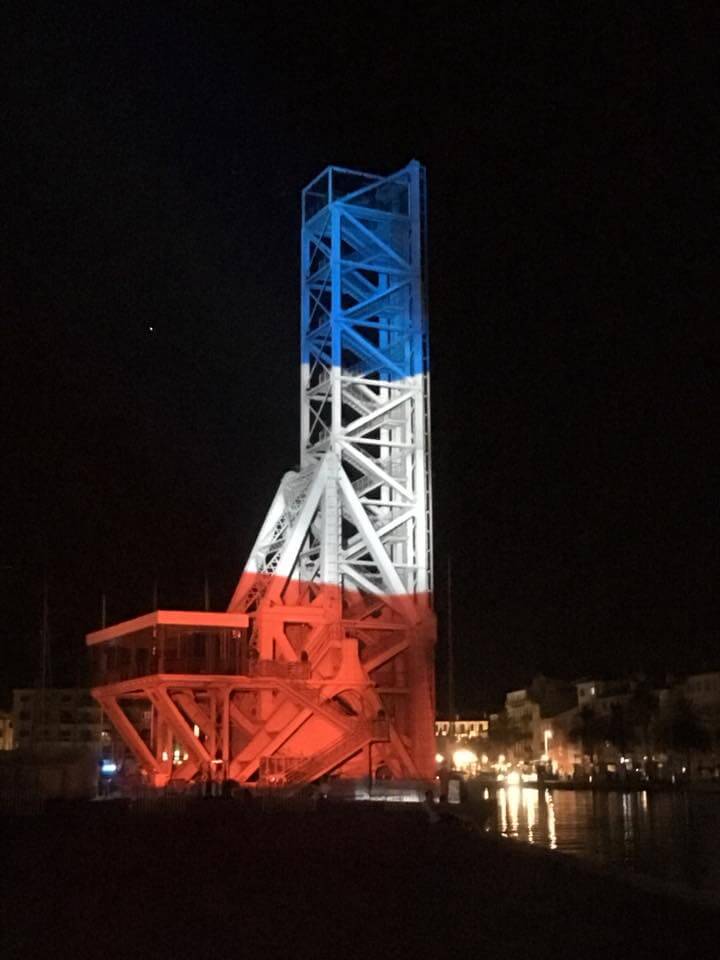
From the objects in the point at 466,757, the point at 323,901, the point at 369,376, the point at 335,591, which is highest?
the point at 369,376

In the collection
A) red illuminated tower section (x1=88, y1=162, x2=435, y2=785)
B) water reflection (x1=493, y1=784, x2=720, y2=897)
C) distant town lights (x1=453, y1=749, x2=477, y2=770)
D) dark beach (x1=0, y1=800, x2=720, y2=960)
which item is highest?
red illuminated tower section (x1=88, y1=162, x2=435, y2=785)

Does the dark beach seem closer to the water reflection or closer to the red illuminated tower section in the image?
the water reflection

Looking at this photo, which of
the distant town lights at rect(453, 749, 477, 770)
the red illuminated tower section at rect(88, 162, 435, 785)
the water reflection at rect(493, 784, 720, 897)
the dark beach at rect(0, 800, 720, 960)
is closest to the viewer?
the dark beach at rect(0, 800, 720, 960)

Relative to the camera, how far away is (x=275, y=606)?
50531 millimetres

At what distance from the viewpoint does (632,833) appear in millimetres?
32812

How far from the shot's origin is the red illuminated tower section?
48.3m

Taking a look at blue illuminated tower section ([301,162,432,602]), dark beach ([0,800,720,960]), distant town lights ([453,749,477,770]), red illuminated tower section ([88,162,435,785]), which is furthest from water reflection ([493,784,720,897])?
distant town lights ([453,749,477,770])

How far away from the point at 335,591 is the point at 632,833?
20223 millimetres

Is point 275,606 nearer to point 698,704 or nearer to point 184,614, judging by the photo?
point 184,614

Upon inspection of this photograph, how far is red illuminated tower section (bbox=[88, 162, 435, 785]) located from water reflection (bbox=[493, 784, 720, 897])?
23.2 feet

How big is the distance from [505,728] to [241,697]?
83863mm

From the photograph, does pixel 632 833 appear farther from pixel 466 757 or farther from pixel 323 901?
pixel 466 757

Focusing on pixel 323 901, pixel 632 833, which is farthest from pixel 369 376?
pixel 323 901

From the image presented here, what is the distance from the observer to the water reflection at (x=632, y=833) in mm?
23484
